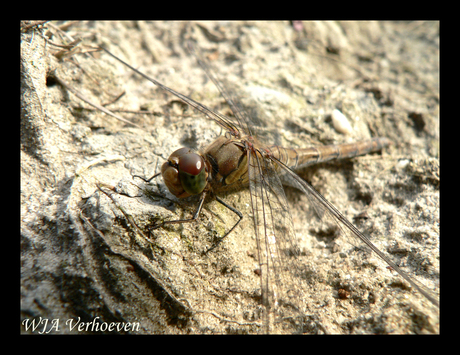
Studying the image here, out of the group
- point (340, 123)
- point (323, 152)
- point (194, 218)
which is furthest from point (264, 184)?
point (340, 123)

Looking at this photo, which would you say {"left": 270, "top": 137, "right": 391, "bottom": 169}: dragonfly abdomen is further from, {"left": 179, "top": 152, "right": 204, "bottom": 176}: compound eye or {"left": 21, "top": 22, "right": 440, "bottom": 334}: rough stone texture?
{"left": 179, "top": 152, "right": 204, "bottom": 176}: compound eye

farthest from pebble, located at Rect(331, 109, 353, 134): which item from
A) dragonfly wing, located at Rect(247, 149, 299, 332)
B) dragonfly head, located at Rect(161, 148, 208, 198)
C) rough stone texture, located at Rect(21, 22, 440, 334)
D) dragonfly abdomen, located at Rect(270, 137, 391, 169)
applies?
dragonfly head, located at Rect(161, 148, 208, 198)

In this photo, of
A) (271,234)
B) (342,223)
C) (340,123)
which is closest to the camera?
(271,234)

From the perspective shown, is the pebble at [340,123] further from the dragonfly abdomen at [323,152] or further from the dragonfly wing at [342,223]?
the dragonfly wing at [342,223]

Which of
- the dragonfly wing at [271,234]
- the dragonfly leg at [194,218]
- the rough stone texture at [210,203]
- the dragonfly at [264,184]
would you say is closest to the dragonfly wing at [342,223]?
the dragonfly at [264,184]

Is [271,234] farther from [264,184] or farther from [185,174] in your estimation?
[185,174]

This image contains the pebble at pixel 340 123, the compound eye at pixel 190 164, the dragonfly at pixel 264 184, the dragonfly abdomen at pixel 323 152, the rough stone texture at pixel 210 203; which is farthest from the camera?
the pebble at pixel 340 123
